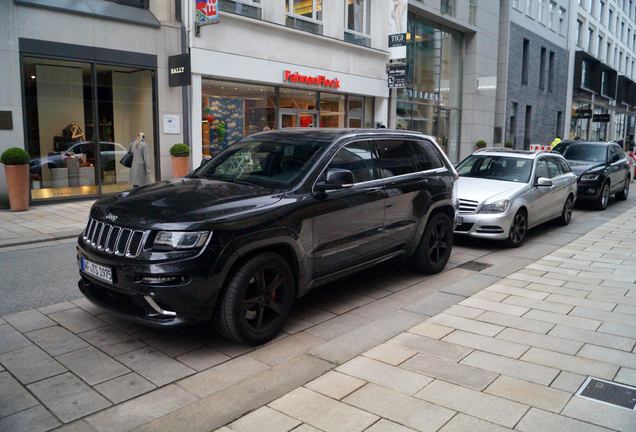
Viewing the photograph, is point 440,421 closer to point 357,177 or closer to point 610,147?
Answer: point 357,177

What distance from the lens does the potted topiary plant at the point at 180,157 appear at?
1441cm

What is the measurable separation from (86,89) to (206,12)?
3.57 metres

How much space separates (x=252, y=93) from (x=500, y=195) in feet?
33.2

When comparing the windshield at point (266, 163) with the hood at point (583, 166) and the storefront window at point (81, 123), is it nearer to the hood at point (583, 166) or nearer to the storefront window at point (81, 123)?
the storefront window at point (81, 123)

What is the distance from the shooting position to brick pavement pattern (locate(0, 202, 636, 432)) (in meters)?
3.41

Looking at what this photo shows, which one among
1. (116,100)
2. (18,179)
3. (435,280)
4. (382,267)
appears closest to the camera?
(435,280)

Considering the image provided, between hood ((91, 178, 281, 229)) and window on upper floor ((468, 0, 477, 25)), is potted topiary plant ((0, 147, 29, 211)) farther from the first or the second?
window on upper floor ((468, 0, 477, 25))

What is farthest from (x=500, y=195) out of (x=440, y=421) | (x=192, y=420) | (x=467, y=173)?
(x=192, y=420)

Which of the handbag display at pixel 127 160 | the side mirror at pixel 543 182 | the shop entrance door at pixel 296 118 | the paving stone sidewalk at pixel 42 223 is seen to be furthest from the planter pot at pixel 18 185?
the side mirror at pixel 543 182

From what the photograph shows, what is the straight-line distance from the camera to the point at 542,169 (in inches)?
408

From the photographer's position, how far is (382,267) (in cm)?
746

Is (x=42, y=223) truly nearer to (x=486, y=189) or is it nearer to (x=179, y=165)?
(x=179, y=165)

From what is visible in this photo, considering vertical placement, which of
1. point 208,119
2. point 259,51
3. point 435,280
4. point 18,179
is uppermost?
point 259,51

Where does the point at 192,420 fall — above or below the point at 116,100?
below
